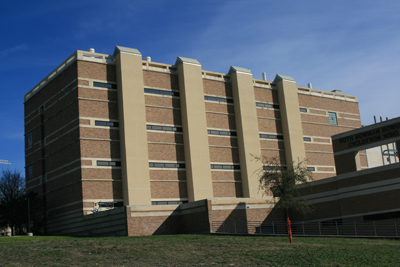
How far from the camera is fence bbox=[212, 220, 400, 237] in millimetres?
37938

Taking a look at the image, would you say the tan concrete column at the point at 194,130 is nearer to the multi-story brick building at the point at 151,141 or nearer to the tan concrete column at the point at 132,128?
the multi-story brick building at the point at 151,141

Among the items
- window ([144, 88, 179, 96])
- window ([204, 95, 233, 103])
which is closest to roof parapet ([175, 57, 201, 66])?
window ([144, 88, 179, 96])

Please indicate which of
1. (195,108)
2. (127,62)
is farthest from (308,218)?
(127,62)

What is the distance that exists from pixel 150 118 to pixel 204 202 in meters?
15.4

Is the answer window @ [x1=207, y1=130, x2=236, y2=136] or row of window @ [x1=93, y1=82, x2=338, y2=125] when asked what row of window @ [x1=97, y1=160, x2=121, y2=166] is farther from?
window @ [x1=207, y1=130, x2=236, y2=136]

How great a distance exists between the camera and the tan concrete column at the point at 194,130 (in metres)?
54.9

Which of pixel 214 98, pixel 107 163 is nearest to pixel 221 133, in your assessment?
pixel 214 98

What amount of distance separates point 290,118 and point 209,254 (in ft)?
147

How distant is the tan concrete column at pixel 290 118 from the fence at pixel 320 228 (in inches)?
672

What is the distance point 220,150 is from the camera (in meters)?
58.8

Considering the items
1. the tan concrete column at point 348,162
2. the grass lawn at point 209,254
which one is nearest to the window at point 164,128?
the tan concrete column at point 348,162

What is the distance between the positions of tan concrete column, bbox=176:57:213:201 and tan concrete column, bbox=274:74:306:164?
13710 millimetres

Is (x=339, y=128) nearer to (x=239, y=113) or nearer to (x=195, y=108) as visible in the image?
(x=239, y=113)

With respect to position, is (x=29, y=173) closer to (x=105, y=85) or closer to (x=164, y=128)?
(x=105, y=85)
